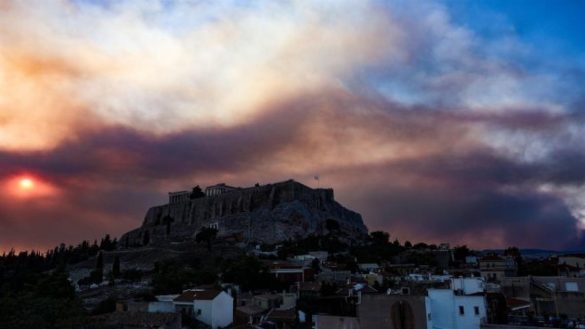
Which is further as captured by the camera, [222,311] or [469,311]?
[222,311]

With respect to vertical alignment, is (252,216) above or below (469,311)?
above

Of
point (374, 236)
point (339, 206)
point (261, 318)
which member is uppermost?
point (339, 206)

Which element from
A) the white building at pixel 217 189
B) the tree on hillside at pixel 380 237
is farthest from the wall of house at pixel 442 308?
the white building at pixel 217 189

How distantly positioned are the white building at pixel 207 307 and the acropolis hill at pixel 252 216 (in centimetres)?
6624

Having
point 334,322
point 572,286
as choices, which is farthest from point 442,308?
point 572,286

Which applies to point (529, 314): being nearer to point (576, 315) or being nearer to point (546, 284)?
point (576, 315)

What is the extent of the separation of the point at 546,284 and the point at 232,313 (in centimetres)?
2136

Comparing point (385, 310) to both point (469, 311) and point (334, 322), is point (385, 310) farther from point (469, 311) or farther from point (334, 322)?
point (469, 311)

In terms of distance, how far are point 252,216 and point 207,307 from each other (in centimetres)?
8171

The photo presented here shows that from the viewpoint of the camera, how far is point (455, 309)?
82.3ft

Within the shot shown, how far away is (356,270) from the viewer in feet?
204

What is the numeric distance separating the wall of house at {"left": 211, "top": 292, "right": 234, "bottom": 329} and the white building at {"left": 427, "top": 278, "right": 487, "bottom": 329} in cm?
1594

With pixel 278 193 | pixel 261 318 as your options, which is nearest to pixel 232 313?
pixel 261 318

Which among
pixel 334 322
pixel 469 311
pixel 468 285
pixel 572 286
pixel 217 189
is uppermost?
pixel 217 189
